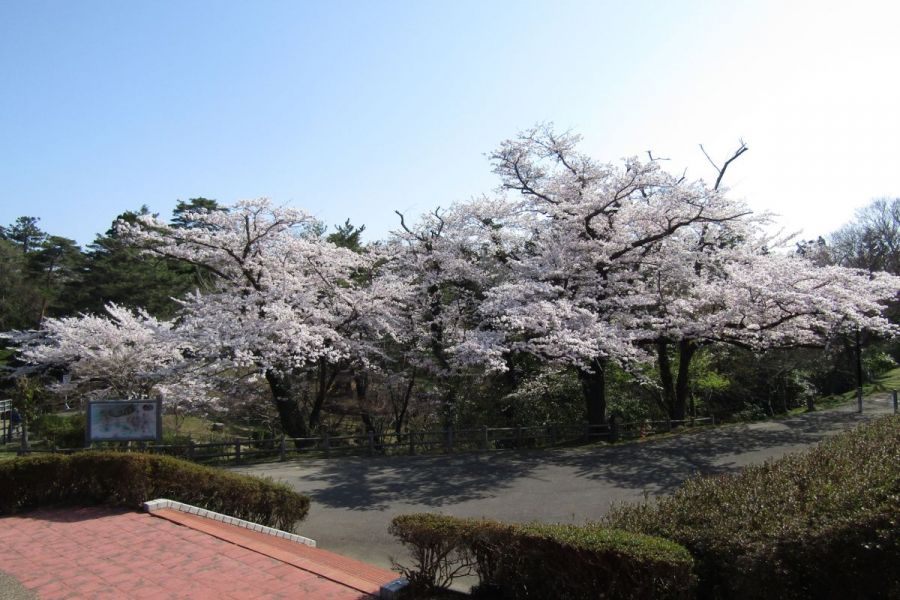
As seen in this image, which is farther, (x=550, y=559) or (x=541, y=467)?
(x=541, y=467)

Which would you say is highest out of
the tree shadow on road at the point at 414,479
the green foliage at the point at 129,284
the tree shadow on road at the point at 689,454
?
the green foliage at the point at 129,284

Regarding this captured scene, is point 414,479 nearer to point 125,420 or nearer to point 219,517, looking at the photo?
point 219,517

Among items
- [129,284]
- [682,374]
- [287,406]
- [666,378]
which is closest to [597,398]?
[682,374]

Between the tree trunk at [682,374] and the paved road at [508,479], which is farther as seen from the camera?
the tree trunk at [682,374]

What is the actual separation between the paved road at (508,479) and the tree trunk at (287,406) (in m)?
3.70

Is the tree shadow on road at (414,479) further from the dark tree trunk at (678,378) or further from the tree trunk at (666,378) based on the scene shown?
the tree trunk at (666,378)

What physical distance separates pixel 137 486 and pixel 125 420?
6385mm

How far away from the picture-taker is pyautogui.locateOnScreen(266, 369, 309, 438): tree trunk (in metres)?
21.4

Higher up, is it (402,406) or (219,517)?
(402,406)

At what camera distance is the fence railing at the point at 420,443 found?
18562 mm

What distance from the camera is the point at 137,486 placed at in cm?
1045

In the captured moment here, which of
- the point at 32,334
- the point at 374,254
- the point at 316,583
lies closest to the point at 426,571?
the point at 316,583

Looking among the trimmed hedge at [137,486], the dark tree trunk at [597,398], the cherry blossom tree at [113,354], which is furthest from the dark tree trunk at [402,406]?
the trimmed hedge at [137,486]

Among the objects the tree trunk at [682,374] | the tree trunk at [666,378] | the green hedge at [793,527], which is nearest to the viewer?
the green hedge at [793,527]
